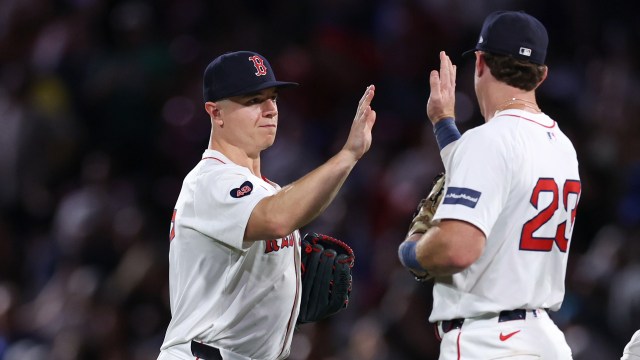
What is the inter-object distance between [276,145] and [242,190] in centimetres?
513

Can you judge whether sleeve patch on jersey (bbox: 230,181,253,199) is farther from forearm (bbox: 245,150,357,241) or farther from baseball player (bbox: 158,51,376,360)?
forearm (bbox: 245,150,357,241)

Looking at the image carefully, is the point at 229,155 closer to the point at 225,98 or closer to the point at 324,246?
the point at 225,98

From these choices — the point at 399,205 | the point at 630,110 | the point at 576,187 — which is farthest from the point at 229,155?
the point at 630,110

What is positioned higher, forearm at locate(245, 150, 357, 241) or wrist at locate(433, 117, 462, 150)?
wrist at locate(433, 117, 462, 150)

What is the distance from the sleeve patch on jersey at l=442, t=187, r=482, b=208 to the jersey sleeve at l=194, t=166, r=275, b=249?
0.86 m

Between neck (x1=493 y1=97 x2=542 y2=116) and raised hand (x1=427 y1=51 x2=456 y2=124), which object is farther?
raised hand (x1=427 y1=51 x2=456 y2=124)

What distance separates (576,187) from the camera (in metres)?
4.43

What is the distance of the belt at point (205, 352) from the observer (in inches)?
189

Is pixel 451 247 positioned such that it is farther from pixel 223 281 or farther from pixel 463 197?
pixel 223 281

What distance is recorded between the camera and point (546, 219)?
4.30 m

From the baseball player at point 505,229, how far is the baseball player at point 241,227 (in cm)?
46

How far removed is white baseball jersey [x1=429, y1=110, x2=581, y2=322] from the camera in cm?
418

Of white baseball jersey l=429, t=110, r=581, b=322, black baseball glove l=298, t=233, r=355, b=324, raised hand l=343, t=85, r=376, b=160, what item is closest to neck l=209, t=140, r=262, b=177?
black baseball glove l=298, t=233, r=355, b=324

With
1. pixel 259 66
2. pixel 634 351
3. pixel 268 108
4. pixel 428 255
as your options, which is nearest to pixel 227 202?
pixel 268 108
